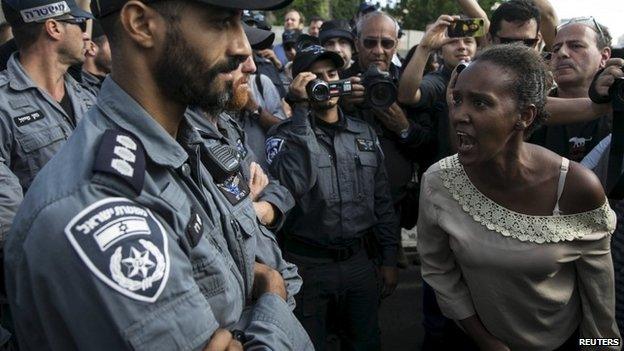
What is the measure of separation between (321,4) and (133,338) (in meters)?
25.3

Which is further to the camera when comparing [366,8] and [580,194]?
[366,8]

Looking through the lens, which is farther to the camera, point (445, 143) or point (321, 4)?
point (321, 4)

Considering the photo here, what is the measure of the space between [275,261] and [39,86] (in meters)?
1.75

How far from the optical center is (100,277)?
97cm

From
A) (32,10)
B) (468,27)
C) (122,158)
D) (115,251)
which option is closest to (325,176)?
(468,27)

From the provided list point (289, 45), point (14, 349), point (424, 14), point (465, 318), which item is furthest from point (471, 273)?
point (424, 14)

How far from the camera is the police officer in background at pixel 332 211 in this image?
10.1 ft

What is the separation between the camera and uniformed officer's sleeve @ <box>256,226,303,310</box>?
1749 mm

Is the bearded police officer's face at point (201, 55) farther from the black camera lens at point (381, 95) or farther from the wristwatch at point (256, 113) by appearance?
the wristwatch at point (256, 113)

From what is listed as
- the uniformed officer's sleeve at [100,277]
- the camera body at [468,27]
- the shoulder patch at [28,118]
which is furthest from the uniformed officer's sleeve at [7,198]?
the camera body at [468,27]

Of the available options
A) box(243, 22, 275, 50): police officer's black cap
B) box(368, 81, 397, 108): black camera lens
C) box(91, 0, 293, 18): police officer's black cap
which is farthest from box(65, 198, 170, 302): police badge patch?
box(243, 22, 275, 50): police officer's black cap

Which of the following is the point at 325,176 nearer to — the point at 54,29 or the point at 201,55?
the point at 54,29

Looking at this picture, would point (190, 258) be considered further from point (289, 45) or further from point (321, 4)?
point (321, 4)

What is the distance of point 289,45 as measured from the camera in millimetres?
7121
